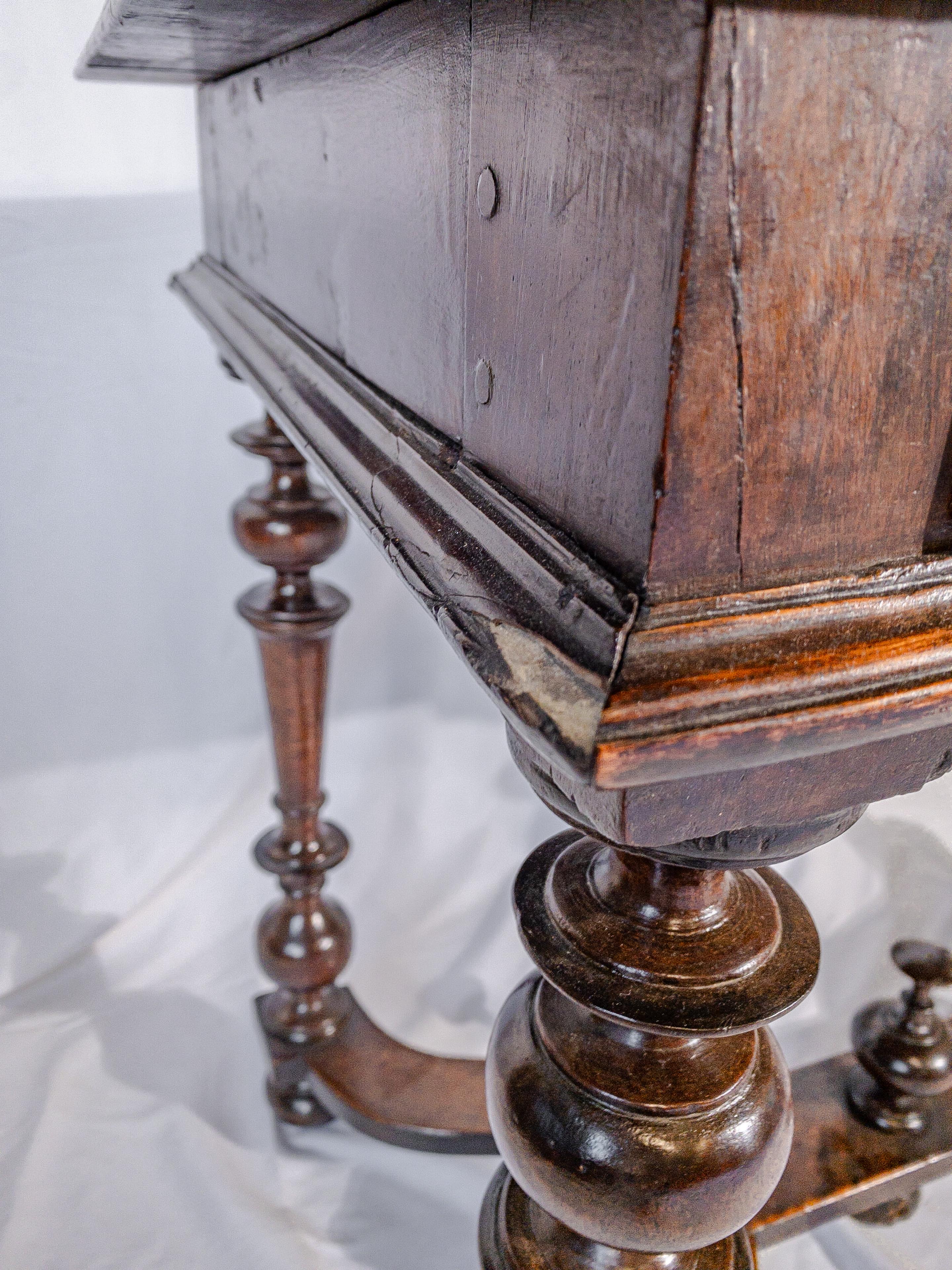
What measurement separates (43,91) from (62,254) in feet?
0.50

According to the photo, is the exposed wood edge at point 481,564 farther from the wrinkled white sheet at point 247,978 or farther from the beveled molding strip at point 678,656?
the wrinkled white sheet at point 247,978

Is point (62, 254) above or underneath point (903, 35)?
underneath

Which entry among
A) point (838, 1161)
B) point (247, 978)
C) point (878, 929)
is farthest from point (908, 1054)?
point (247, 978)

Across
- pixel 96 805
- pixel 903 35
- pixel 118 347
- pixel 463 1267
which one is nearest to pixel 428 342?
pixel 903 35

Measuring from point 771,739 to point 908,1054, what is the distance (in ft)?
2.35

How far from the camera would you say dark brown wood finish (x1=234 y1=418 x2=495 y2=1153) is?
0.96 meters

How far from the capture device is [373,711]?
155cm

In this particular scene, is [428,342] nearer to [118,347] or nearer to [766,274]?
[766,274]

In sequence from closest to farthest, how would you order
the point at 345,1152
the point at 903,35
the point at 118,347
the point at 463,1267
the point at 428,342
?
the point at 903,35, the point at 428,342, the point at 463,1267, the point at 345,1152, the point at 118,347

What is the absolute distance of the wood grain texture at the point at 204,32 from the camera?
534 millimetres

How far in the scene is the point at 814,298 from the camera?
0.27 meters

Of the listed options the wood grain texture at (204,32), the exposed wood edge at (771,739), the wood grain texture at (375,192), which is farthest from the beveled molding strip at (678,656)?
the wood grain texture at (204,32)

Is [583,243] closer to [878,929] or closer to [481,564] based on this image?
[481,564]

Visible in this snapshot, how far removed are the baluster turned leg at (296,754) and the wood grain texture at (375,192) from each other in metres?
0.22
